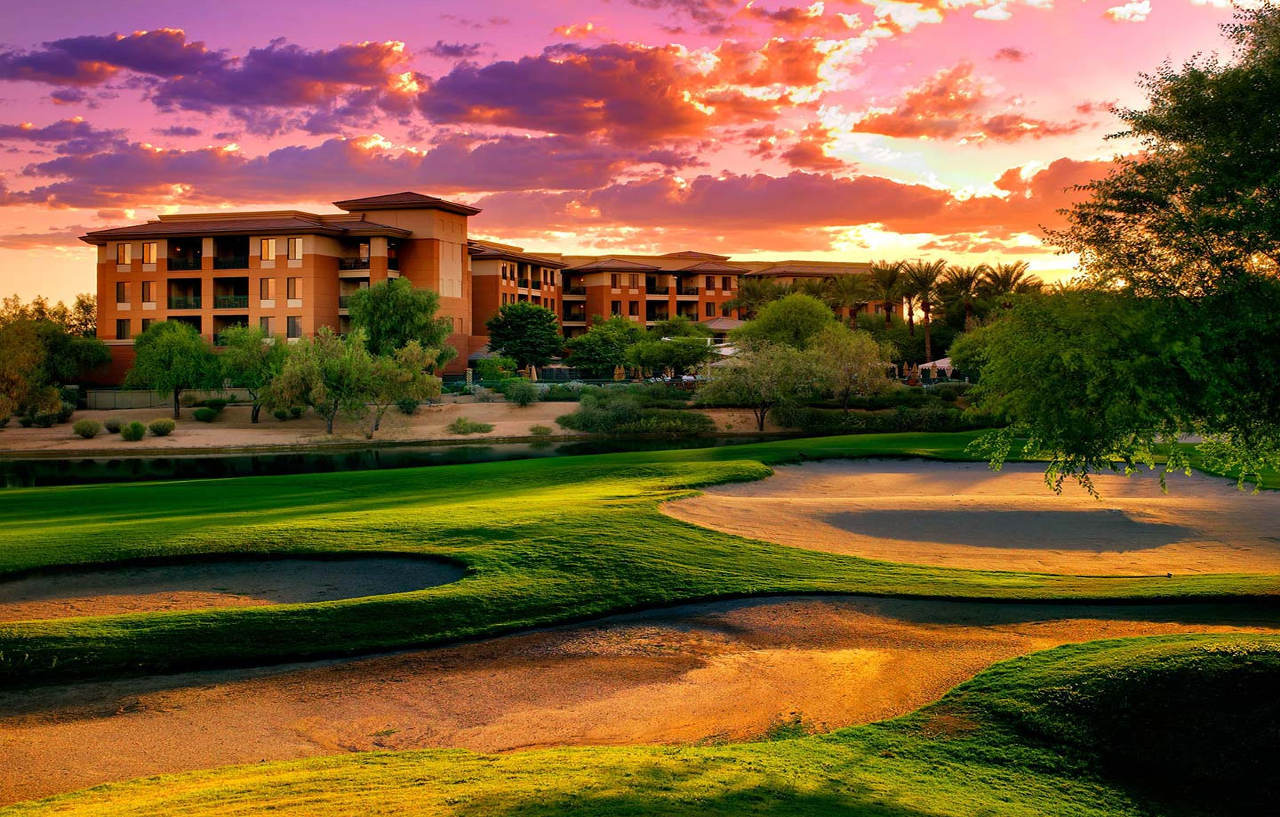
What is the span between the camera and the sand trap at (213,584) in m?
14.6

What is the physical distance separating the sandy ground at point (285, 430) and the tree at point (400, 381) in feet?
4.96

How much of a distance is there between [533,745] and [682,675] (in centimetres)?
274

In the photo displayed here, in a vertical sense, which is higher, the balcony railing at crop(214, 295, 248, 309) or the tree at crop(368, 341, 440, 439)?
the balcony railing at crop(214, 295, 248, 309)

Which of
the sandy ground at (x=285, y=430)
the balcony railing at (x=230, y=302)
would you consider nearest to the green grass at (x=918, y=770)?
the sandy ground at (x=285, y=430)

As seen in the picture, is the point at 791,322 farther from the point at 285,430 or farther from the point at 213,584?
the point at 213,584

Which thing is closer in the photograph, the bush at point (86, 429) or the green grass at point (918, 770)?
the green grass at point (918, 770)

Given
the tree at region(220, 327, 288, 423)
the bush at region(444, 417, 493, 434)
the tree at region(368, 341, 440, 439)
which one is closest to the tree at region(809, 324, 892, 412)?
the bush at region(444, 417, 493, 434)

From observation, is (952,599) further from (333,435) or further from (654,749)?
(333,435)

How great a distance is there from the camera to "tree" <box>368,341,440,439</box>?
58312mm

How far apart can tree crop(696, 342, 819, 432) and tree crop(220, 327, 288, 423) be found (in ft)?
94.0

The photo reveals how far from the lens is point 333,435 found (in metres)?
57.9

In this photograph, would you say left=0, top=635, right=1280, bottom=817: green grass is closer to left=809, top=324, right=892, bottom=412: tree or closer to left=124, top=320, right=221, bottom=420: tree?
left=809, top=324, right=892, bottom=412: tree

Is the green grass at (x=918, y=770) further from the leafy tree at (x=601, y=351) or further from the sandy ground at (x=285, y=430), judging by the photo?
the leafy tree at (x=601, y=351)

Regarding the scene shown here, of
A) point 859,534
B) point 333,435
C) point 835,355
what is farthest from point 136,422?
point 859,534
